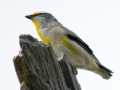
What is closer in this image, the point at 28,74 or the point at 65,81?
the point at 28,74

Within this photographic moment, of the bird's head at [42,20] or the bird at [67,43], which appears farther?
the bird's head at [42,20]

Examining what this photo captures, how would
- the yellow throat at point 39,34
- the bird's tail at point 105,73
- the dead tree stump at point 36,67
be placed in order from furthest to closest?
the bird's tail at point 105,73 → the yellow throat at point 39,34 → the dead tree stump at point 36,67

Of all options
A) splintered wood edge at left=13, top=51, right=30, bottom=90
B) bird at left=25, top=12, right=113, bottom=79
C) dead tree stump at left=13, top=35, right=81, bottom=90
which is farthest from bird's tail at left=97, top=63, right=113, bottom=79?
splintered wood edge at left=13, top=51, right=30, bottom=90

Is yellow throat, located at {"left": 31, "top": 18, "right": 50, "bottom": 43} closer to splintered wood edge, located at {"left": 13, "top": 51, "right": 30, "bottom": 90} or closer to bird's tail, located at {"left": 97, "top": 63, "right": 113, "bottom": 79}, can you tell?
bird's tail, located at {"left": 97, "top": 63, "right": 113, "bottom": 79}

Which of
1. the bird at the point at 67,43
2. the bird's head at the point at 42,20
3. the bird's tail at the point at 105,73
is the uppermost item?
the bird's head at the point at 42,20

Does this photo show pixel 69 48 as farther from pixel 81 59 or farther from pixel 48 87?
pixel 48 87

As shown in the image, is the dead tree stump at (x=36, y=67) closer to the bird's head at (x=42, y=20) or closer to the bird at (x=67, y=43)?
the bird at (x=67, y=43)

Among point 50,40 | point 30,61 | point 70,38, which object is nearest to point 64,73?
point 30,61

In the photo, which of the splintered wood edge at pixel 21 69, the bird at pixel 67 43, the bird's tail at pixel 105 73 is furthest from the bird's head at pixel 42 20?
the splintered wood edge at pixel 21 69

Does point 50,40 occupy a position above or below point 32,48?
above
